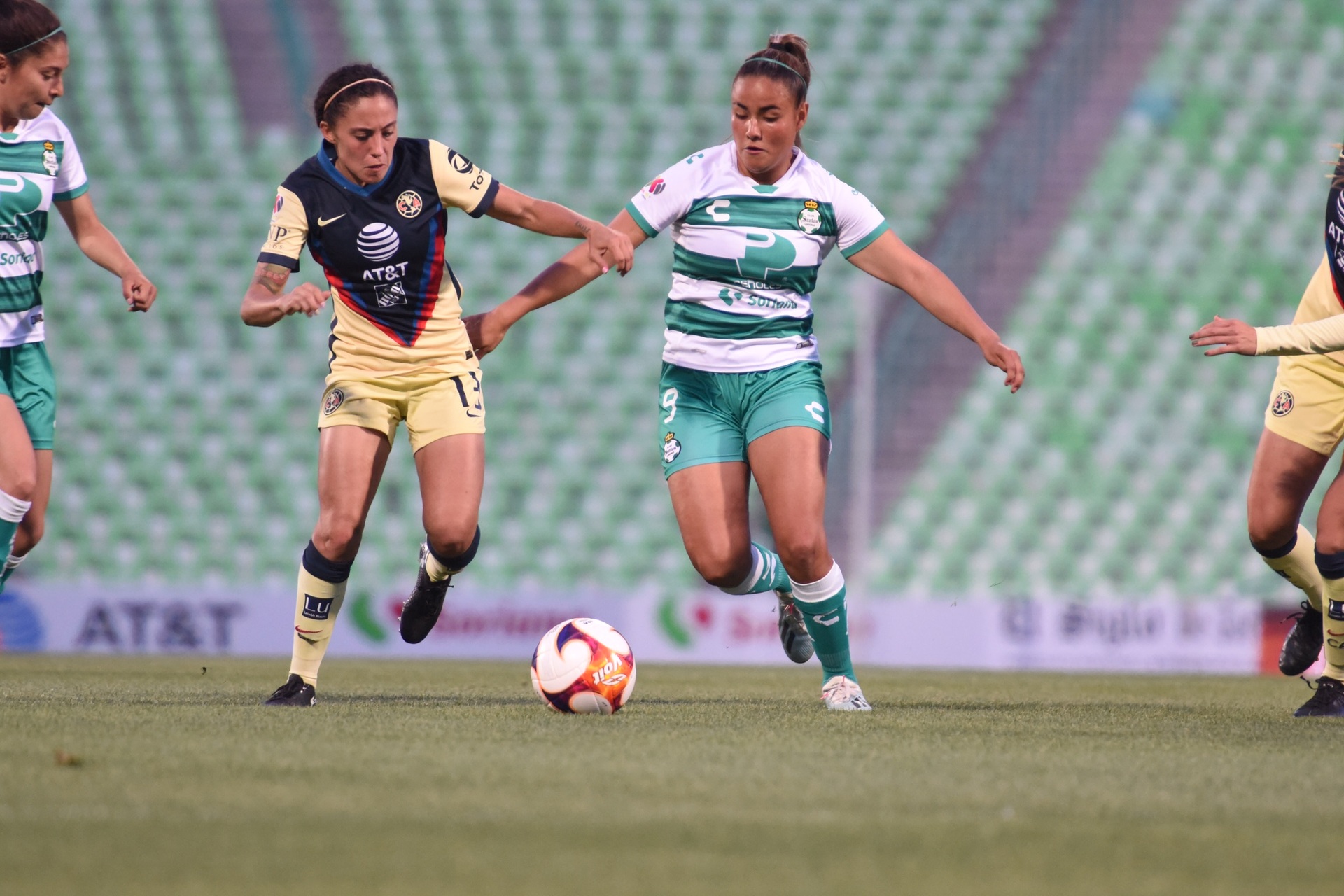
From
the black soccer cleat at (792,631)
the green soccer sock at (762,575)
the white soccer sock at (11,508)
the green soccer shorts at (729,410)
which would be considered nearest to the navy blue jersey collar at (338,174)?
the green soccer shorts at (729,410)

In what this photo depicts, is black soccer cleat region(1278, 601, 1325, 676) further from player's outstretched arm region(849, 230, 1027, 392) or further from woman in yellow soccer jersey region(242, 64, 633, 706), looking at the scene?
woman in yellow soccer jersey region(242, 64, 633, 706)

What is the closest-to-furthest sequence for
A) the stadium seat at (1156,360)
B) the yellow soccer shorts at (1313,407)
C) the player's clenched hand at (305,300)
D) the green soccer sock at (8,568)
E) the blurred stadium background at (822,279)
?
the player's clenched hand at (305,300), the yellow soccer shorts at (1313,407), the green soccer sock at (8,568), the blurred stadium background at (822,279), the stadium seat at (1156,360)

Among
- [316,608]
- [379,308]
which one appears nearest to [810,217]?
[379,308]

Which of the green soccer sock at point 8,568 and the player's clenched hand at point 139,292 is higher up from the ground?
the player's clenched hand at point 139,292

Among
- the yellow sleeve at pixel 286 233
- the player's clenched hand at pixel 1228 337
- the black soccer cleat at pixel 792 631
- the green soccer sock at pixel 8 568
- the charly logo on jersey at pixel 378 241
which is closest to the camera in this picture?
the player's clenched hand at pixel 1228 337

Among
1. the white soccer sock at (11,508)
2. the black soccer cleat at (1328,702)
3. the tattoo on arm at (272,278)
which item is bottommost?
the black soccer cleat at (1328,702)

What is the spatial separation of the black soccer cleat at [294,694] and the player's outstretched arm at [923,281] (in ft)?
6.87

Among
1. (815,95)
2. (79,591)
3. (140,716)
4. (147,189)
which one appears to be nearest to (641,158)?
(815,95)

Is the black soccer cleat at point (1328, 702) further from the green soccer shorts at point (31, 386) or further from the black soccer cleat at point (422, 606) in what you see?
the green soccer shorts at point (31, 386)

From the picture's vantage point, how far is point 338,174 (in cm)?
466

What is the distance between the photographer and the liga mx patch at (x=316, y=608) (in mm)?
4648

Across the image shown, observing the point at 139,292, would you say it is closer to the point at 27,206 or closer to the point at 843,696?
the point at 27,206

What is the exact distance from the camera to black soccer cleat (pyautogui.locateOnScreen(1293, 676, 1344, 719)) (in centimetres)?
472

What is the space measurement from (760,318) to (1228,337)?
135 cm
